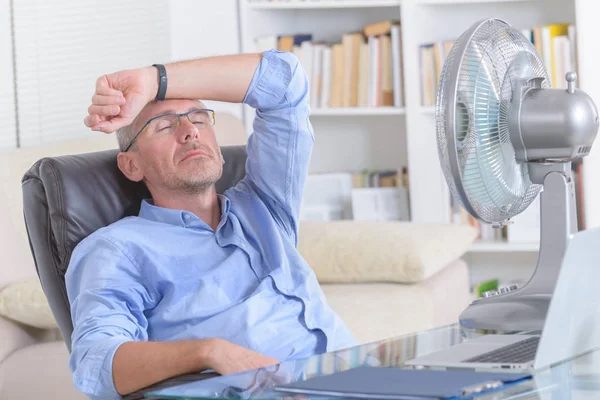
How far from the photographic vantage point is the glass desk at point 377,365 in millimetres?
1068

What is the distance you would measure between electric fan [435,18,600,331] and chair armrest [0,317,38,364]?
1.37 meters

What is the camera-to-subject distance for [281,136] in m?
1.89

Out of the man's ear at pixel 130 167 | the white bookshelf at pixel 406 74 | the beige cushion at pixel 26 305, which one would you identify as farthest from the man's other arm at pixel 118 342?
the white bookshelf at pixel 406 74

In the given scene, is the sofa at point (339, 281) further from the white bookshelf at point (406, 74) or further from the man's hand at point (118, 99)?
the man's hand at point (118, 99)

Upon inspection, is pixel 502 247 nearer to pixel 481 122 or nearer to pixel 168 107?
pixel 168 107

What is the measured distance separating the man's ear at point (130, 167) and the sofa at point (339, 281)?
605 millimetres

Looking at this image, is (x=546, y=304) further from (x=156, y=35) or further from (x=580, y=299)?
(x=156, y=35)

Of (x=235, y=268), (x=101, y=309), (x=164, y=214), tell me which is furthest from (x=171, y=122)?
(x=101, y=309)

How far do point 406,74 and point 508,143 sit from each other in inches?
93.4

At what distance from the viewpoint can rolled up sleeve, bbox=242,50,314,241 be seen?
1.85 meters

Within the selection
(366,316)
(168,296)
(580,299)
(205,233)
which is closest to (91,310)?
(168,296)

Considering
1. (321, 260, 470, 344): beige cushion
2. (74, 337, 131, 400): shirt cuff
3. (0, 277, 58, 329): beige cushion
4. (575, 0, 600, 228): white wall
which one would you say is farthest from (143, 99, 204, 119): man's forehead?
(575, 0, 600, 228): white wall

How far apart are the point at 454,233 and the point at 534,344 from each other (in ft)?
5.82

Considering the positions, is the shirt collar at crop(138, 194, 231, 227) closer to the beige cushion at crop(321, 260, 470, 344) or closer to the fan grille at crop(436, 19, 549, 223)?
the fan grille at crop(436, 19, 549, 223)
